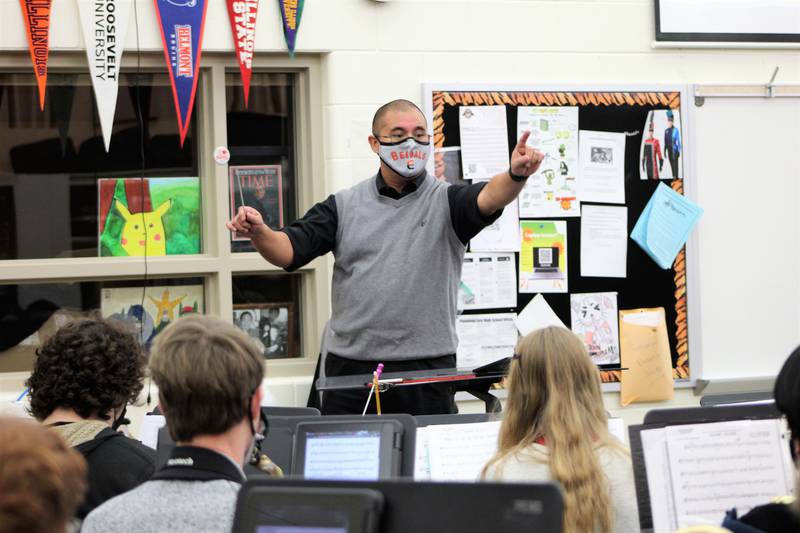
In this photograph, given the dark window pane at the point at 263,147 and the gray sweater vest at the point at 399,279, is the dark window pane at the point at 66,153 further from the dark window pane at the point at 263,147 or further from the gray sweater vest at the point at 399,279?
the gray sweater vest at the point at 399,279

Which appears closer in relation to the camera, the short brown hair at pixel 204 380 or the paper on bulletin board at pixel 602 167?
the short brown hair at pixel 204 380

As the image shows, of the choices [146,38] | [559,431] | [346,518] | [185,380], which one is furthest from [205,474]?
[146,38]

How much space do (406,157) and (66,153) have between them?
164 cm

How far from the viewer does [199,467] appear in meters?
1.83

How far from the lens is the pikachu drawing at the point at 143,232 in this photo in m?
4.60

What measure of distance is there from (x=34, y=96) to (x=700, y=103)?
2803mm

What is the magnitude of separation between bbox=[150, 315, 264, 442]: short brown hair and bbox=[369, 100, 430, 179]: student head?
1.78m

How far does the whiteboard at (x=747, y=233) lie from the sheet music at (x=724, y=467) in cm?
283

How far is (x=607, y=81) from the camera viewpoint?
4930 millimetres

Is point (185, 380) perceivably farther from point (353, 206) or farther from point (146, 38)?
point (146, 38)

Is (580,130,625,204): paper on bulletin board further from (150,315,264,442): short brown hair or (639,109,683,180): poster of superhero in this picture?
(150,315,264,442): short brown hair

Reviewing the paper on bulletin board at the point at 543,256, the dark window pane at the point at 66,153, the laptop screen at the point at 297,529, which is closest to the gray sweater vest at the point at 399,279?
the paper on bulletin board at the point at 543,256

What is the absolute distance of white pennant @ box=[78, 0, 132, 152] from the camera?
171 inches

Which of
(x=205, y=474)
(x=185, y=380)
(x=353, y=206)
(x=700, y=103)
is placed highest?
(x=700, y=103)
